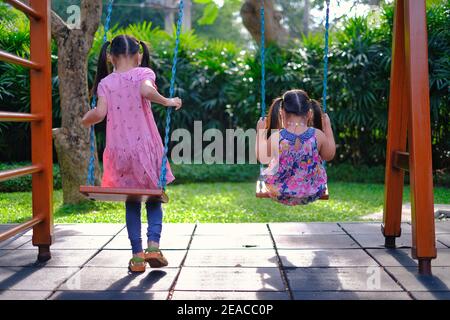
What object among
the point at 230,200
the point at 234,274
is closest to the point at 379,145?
the point at 230,200

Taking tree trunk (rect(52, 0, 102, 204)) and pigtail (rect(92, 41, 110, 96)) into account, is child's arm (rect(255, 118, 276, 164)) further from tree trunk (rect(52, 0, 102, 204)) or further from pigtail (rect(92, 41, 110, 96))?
tree trunk (rect(52, 0, 102, 204))

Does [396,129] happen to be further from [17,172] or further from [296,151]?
[17,172]

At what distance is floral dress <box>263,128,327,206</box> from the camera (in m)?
3.76

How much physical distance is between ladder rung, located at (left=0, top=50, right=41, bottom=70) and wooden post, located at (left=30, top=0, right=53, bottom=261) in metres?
0.08

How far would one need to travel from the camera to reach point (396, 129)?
155 inches

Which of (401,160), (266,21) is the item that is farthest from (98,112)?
(266,21)

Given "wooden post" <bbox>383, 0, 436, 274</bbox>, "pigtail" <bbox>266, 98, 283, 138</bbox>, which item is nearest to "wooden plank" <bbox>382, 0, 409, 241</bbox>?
"wooden post" <bbox>383, 0, 436, 274</bbox>

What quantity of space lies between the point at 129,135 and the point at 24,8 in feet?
3.11

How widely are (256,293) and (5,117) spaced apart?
1.58 meters

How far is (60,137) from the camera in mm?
6098

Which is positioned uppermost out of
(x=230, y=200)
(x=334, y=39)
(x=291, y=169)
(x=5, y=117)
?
(x=334, y=39)

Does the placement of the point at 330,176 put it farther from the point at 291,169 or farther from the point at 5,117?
the point at 5,117

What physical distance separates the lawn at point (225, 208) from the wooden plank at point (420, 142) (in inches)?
101

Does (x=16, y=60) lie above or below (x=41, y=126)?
above
